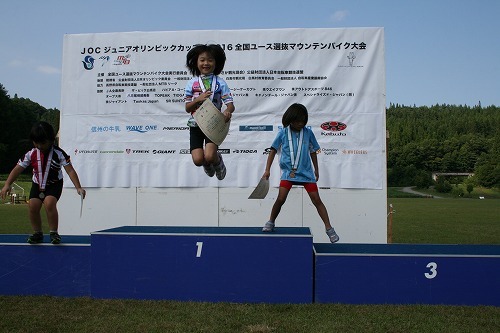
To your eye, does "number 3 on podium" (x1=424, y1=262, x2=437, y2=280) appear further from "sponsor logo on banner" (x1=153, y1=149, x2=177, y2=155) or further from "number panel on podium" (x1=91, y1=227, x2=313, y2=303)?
"sponsor logo on banner" (x1=153, y1=149, x2=177, y2=155)

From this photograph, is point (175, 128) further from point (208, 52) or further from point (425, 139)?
point (425, 139)

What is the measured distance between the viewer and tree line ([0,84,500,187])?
48906 millimetres

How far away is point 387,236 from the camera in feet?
25.7

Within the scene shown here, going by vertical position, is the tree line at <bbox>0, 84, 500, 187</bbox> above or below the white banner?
above

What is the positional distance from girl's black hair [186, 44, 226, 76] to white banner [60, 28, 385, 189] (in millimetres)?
2574

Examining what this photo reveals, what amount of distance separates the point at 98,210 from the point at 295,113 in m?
4.06

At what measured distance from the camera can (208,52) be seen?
5.13 m

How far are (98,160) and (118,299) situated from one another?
12.4ft

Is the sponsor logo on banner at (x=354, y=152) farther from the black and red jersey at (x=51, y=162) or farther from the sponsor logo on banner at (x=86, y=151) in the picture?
the black and red jersey at (x=51, y=162)

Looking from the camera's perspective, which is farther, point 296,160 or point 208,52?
point 296,160

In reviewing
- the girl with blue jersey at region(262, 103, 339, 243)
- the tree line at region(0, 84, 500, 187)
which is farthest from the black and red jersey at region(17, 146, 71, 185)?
the tree line at region(0, 84, 500, 187)

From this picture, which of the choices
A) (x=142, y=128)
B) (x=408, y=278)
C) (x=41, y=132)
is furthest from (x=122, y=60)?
(x=408, y=278)

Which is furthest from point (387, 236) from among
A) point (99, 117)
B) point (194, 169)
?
point (99, 117)

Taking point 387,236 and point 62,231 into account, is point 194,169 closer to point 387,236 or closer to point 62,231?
point 62,231
